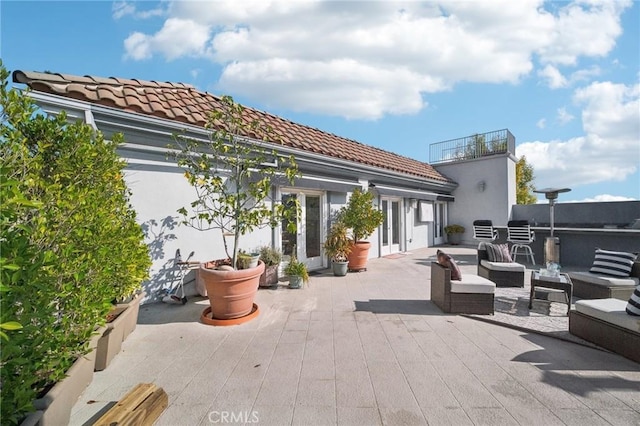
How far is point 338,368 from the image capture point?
2.97 metres

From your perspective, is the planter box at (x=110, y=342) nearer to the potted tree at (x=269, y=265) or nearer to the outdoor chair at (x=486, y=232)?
the potted tree at (x=269, y=265)

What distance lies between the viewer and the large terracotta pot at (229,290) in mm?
4086

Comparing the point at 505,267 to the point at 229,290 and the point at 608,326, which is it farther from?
the point at 229,290

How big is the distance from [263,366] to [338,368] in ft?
2.65

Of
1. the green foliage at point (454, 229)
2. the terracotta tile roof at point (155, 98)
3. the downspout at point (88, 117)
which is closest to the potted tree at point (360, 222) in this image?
the terracotta tile roof at point (155, 98)

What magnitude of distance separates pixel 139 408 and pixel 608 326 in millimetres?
4936

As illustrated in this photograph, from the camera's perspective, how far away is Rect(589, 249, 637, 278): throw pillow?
4.93m

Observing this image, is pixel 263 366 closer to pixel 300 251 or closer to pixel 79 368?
Answer: pixel 79 368

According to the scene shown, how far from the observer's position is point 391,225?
11211 millimetres

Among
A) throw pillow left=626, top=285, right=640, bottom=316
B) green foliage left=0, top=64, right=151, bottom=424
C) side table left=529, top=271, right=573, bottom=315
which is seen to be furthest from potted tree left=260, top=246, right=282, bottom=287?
throw pillow left=626, top=285, right=640, bottom=316

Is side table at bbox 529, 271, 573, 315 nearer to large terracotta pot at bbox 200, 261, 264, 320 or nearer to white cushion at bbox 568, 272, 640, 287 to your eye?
white cushion at bbox 568, 272, 640, 287

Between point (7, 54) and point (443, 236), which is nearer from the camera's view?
point (7, 54)

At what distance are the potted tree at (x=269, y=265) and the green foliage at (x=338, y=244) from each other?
1.71m

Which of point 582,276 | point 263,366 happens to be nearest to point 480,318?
point 582,276
